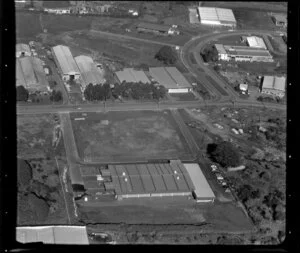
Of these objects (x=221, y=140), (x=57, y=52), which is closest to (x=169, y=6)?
(x=57, y=52)

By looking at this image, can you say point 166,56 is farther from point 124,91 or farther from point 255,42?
point 255,42

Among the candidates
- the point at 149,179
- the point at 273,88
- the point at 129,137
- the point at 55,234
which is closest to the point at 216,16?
the point at 273,88

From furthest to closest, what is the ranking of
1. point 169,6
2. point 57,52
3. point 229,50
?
point 169,6, point 229,50, point 57,52

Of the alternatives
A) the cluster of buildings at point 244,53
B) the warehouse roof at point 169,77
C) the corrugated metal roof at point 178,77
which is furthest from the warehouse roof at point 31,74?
the cluster of buildings at point 244,53

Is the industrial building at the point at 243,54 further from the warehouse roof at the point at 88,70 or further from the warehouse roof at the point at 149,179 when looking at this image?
the warehouse roof at the point at 149,179
